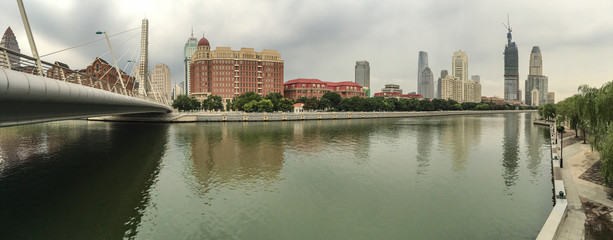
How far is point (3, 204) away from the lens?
59.2 ft

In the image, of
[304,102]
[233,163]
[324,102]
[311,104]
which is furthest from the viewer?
[304,102]

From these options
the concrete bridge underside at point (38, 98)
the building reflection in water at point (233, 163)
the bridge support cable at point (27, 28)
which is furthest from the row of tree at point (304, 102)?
the bridge support cable at point (27, 28)

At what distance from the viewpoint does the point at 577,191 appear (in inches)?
714

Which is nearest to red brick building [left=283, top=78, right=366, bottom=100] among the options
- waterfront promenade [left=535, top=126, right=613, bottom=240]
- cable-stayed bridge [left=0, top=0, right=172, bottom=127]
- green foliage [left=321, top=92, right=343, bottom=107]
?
green foliage [left=321, top=92, right=343, bottom=107]

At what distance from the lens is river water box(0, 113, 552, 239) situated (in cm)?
1507

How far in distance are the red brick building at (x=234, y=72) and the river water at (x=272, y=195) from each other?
127766mm

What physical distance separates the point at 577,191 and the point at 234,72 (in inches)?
6284

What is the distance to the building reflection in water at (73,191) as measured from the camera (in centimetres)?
1507

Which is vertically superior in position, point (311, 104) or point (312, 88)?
point (312, 88)

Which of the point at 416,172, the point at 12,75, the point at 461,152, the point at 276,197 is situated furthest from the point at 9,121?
the point at 461,152

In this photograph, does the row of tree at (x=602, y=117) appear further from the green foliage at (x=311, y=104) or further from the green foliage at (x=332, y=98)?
the green foliage at (x=332, y=98)

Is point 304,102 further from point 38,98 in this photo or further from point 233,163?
point 38,98

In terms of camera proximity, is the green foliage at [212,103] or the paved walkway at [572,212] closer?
the paved walkway at [572,212]

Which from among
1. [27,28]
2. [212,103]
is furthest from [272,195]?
[212,103]
